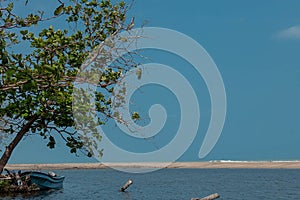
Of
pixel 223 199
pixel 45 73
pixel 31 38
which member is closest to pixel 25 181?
pixel 223 199

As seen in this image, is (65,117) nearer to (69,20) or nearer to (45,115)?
(45,115)

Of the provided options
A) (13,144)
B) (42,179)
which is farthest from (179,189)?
(13,144)

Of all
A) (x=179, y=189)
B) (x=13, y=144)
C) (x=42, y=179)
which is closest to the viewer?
(x=13, y=144)

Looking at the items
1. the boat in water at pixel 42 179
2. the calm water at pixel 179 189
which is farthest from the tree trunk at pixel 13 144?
the boat in water at pixel 42 179

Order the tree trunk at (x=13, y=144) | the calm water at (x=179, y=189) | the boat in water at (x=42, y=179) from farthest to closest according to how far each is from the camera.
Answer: the calm water at (x=179, y=189), the boat in water at (x=42, y=179), the tree trunk at (x=13, y=144)

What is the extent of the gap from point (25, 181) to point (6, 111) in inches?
1504

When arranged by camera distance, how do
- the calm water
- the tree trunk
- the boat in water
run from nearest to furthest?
1. the tree trunk
2. the boat in water
3. the calm water

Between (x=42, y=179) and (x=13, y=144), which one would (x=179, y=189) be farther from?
(x=13, y=144)

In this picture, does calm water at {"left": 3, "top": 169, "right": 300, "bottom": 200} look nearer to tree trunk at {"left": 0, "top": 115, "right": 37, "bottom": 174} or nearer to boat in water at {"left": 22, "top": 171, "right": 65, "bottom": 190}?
boat in water at {"left": 22, "top": 171, "right": 65, "bottom": 190}

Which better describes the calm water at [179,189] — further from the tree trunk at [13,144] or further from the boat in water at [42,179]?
the tree trunk at [13,144]

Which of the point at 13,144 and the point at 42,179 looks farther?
the point at 42,179

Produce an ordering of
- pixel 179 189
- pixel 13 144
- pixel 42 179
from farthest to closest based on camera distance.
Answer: pixel 179 189 < pixel 42 179 < pixel 13 144

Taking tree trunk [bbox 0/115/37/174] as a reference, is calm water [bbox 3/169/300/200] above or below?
below

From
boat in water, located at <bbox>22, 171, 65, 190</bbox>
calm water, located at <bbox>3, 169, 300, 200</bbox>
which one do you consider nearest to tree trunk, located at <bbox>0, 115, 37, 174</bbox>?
calm water, located at <bbox>3, 169, 300, 200</bbox>
